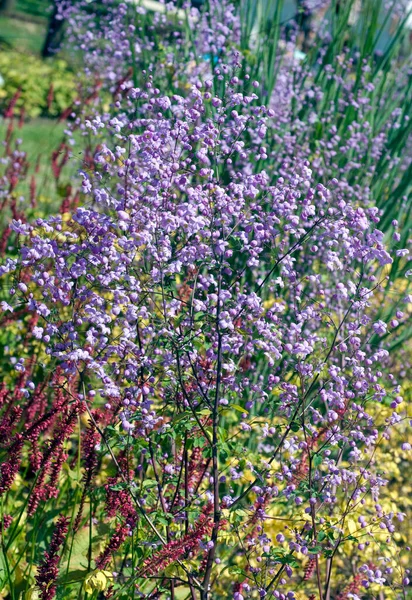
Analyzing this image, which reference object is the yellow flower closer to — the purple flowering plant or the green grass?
the purple flowering plant

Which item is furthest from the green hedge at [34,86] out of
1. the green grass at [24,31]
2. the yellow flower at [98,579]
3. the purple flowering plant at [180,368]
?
the green grass at [24,31]

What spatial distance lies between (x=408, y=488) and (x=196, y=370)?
238 centimetres

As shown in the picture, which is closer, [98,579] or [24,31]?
[98,579]

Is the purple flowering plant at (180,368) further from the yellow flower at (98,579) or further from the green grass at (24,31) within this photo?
the green grass at (24,31)

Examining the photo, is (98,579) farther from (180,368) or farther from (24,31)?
(24,31)

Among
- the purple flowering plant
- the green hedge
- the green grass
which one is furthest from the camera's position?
the green grass

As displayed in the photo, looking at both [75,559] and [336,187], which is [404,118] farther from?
[75,559]

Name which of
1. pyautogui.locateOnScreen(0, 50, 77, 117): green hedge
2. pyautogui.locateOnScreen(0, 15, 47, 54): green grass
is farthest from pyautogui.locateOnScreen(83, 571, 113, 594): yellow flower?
pyautogui.locateOnScreen(0, 15, 47, 54): green grass

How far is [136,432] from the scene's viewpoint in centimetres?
305

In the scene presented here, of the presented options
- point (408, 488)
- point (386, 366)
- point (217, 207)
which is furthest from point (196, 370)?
point (386, 366)

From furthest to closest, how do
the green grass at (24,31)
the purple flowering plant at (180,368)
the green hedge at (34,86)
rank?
the green grass at (24,31), the green hedge at (34,86), the purple flowering plant at (180,368)

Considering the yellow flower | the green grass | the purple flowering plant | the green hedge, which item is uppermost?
the purple flowering plant

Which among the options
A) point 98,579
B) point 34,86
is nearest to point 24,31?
point 34,86

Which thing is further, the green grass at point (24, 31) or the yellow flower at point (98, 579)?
the green grass at point (24, 31)
